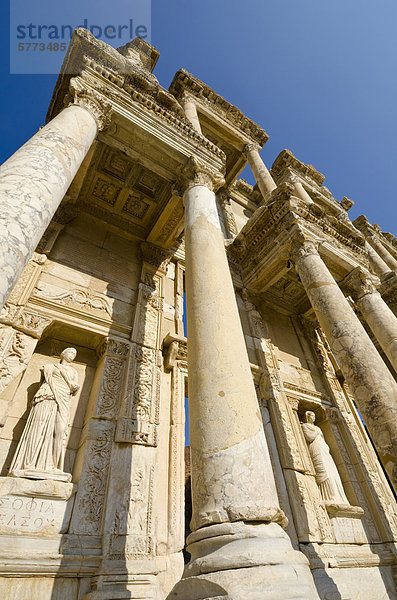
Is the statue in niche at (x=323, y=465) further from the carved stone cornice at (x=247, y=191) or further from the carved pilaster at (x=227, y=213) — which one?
the carved stone cornice at (x=247, y=191)

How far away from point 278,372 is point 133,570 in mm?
6043

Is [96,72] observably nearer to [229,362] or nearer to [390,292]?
[229,362]

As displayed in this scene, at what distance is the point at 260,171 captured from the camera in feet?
45.2

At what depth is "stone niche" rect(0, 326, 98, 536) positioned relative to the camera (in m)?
4.55

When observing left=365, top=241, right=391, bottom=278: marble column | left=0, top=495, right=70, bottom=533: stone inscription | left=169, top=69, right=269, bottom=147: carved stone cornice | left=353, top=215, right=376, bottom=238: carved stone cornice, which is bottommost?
left=0, top=495, right=70, bottom=533: stone inscription

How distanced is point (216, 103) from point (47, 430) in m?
15.5

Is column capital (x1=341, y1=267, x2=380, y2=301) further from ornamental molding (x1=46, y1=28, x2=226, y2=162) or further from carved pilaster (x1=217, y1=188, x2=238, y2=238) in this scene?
ornamental molding (x1=46, y1=28, x2=226, y2=162)

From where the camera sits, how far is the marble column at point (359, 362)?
5.45 m

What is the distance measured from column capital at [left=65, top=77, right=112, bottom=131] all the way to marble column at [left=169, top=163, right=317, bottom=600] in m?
3.89

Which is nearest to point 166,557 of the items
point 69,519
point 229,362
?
point 69,519

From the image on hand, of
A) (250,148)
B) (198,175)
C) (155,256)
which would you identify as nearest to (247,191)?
(250,148)

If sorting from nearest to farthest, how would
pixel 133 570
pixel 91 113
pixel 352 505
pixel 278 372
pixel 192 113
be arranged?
pixel 133 570 < pixel 91 113 < pixel 352 505 < pixel 278 372 < pixel 192 113

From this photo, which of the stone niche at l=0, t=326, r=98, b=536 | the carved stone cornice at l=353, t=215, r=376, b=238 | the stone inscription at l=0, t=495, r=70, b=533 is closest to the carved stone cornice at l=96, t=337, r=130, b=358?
the stone niche at l=0, t=326, r=98, b=536

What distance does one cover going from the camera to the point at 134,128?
23.6ft
